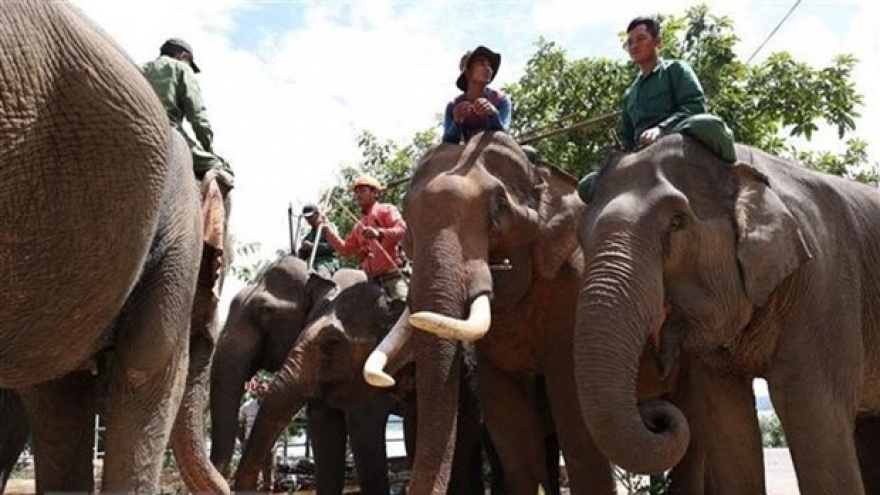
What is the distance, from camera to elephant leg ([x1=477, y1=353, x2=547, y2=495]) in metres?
5.87

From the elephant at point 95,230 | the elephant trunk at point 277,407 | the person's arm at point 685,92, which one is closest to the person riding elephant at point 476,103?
the person's arm at point 685,92

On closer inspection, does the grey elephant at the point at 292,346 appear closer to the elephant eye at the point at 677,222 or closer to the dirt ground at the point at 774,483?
the dirt ground at the point at 774,483

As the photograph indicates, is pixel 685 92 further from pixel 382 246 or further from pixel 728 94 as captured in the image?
pixel 728 94

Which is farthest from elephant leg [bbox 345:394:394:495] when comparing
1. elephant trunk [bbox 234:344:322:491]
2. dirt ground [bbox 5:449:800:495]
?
dirt ground [bbox 5:449:800:495]

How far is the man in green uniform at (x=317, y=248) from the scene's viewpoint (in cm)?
950

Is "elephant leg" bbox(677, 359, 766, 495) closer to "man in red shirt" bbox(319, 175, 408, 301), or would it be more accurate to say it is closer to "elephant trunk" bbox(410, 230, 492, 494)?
"elephant trunk" bbox(410, 230, 492, 494)

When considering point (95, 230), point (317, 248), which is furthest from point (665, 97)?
point (317, 248)

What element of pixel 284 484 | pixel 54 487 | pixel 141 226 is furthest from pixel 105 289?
pixel 284 484

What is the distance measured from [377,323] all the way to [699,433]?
3.01 meters

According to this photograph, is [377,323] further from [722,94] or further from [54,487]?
[722,94]

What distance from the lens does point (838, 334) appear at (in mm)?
4629

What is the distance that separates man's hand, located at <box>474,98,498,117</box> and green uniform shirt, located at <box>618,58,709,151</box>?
869mm

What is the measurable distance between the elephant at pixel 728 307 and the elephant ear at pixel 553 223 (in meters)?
0.82

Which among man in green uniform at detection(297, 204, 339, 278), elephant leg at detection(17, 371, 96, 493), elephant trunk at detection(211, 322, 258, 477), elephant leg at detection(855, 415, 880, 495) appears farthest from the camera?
man in green uniform at detection(297, 204, 339, 278)
